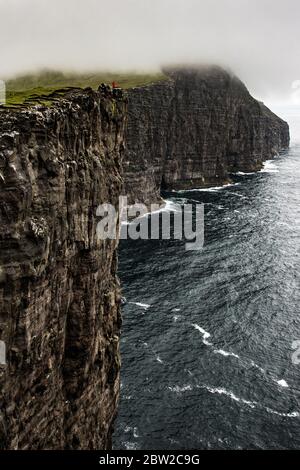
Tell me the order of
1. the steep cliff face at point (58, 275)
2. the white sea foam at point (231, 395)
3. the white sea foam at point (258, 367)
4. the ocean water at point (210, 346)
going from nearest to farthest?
the steep cliff face at point (58, 275) < the ocean water at point (210, 346) < the white sea foam at point (231, 395) < the white sea foam at point (258, 367)

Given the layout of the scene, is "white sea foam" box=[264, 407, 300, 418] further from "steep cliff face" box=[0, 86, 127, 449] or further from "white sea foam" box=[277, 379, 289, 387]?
"steep cliff face" box=[0, 86, 127, 449]

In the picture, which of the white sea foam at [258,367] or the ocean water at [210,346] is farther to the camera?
the white sea foam at [258,367]

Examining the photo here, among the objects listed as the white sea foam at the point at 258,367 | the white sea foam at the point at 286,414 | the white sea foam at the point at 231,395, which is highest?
the white sea foam at the point at 258,367

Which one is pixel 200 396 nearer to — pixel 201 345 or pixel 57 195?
pixel 201 345

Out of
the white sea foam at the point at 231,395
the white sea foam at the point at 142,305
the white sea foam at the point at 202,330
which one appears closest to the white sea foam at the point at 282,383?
the white sea foam at the point at 231,395

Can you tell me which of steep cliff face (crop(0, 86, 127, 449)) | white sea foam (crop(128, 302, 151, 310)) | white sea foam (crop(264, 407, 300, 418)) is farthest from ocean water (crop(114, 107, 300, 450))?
steep cliff face (crop(0, 86, 127, 449))

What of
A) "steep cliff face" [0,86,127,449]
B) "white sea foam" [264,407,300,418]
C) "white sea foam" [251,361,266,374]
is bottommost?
"white sea foam" [264,407,300,418]

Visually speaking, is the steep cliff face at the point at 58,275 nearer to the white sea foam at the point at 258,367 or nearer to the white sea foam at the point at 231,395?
the white sea foam at the point at 231,395
